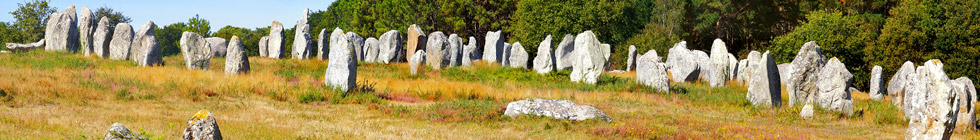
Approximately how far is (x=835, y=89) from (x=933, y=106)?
6.57 m

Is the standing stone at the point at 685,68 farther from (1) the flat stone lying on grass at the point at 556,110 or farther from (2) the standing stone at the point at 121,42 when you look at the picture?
(2) the standing stone at the point at 121,42

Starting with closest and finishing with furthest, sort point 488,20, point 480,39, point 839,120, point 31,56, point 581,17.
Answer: point 839,120 < point 31,56 < point 581,17 < point 488,20 < point 480,39

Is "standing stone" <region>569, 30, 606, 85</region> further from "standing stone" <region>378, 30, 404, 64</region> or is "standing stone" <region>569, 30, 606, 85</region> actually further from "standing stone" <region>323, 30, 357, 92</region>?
"standing stone" <region>378, 30, 404, 64</region>

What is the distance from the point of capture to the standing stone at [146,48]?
22891mm

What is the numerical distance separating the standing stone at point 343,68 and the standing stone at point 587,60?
8333 mm

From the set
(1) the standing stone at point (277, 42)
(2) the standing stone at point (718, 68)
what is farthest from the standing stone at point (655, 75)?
(1) the standing stone at point (277, 42)

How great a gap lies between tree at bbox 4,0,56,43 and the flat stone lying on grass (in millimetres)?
48933

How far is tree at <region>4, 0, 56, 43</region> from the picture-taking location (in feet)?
167

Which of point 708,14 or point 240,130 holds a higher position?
point 708,14

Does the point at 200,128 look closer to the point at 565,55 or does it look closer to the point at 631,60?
the point at 565,55

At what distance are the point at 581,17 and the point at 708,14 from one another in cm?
1231

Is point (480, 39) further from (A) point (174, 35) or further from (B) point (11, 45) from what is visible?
(A) point (174, 35)

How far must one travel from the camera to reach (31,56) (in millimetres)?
25641

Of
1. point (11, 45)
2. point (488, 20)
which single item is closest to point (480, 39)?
point (488, 20)
